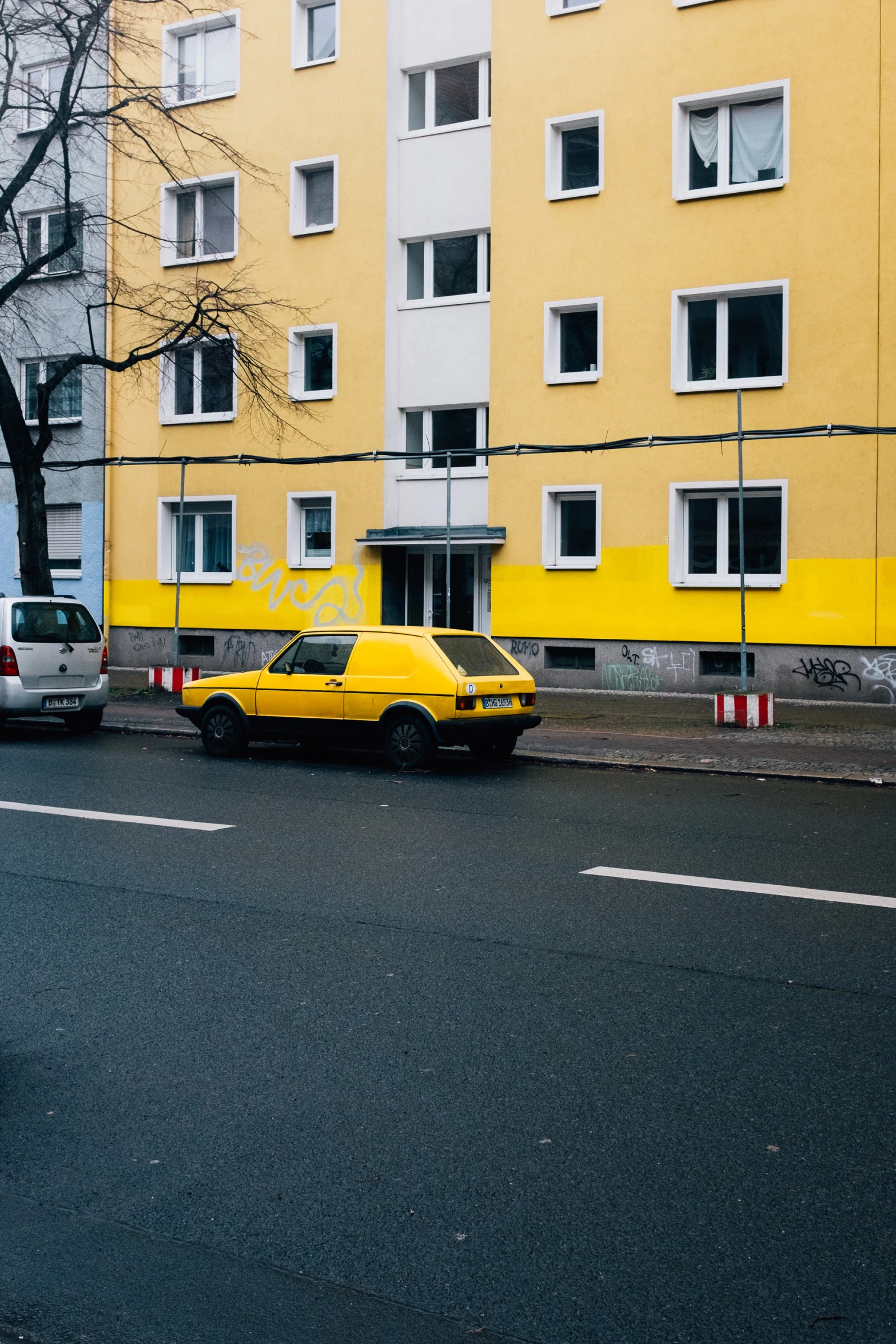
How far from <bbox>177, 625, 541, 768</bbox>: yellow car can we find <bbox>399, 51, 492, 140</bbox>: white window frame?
14.1 m

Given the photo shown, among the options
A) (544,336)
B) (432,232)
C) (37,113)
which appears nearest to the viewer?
(544,336)

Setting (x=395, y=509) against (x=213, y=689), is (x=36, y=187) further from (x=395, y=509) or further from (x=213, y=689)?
(x=213, y=689)

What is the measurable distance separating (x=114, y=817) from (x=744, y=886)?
4.86m

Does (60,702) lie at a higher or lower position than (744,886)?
higher

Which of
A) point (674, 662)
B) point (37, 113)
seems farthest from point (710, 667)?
point (37, 113)

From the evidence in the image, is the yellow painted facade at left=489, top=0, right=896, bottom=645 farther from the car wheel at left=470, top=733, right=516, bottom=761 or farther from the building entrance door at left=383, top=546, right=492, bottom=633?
the car wheel at left=470, top=733, right=516, bottom=761

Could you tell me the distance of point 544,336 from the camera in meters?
24.0

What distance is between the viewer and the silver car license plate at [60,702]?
55.8 feet

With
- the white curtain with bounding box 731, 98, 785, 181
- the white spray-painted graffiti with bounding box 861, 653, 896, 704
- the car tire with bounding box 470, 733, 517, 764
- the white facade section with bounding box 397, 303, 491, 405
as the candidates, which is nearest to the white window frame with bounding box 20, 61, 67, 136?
the white facade section with bounding box 397, 303, 491, 405

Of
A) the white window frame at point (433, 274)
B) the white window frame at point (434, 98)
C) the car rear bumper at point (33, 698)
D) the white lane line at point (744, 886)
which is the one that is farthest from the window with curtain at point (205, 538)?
the white lane line at point (744, 886)

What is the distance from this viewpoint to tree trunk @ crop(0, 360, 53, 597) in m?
22.0

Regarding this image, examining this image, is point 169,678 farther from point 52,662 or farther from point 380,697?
point 380,697

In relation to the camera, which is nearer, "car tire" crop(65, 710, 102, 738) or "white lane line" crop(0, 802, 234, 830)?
"white lane line" crop(0, 802, 234, 830)

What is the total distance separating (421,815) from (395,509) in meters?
16.0
